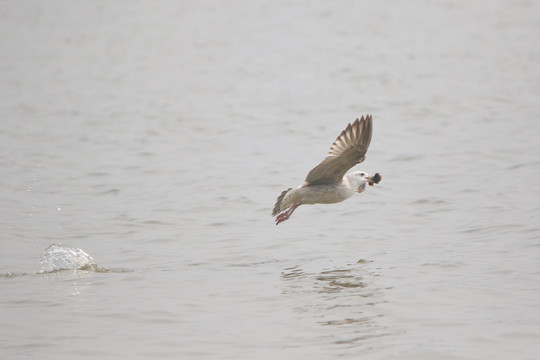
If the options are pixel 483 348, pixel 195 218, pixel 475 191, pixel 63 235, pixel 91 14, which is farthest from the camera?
pixel 91 14

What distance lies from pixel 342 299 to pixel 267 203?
5.75m

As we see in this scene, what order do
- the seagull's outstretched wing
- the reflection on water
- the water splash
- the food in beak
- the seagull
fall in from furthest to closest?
1. the water splash
2. the seagull
3. the food in beak
4. the seagull's outstretched wing
5. the reflection on water

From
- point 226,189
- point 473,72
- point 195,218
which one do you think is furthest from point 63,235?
point 473,72

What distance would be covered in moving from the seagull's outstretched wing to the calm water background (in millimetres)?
1077

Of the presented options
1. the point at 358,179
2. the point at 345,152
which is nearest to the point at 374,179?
the point at 358,179

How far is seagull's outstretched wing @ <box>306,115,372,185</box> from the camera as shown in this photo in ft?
33.4

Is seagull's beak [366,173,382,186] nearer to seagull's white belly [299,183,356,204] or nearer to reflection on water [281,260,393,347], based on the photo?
seagull's white belly [299,183,356,204]

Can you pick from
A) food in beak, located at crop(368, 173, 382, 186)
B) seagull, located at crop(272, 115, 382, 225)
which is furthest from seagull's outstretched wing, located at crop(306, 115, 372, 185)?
food in beak, located at crop(368, 173, 382, 186)

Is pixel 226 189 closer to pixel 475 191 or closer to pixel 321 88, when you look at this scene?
pixel 475 191

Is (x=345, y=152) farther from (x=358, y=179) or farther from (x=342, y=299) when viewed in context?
(x=342, y=299)

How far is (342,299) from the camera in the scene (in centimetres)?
913

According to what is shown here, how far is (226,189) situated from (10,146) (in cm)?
677

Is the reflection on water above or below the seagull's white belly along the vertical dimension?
below

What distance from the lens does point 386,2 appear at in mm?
48031
